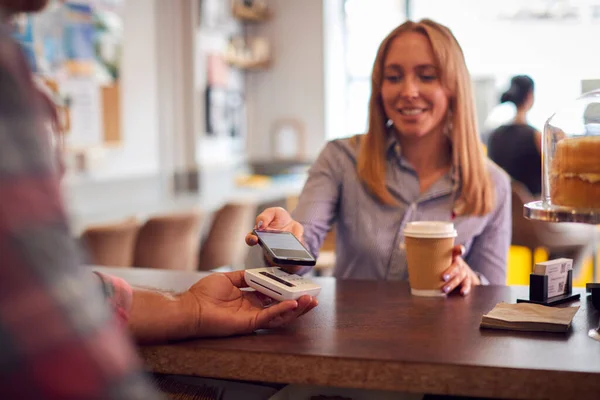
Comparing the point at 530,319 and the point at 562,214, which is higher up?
the point at 562,214

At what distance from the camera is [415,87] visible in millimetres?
2256

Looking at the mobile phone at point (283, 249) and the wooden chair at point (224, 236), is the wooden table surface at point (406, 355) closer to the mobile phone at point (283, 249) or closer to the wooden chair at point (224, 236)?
the mobile phone at point (283, 249)

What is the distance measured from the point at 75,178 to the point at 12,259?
4.53 m

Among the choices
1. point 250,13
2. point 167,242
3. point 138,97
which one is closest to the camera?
point 167,242

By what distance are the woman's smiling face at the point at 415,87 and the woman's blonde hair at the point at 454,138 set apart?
0.02 metres

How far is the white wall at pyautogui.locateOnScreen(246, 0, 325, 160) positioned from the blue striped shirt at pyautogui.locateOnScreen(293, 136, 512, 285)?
561 centimetres

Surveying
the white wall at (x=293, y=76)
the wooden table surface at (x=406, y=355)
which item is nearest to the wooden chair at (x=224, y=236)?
the white wall at (x=293, y=76)

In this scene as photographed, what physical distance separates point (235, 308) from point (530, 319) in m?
0.52

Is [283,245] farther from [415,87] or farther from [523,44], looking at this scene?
[523,44]

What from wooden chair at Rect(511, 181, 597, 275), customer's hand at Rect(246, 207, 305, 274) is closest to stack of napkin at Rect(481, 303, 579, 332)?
customer's hand at Rect(246, 207, 305, 274)

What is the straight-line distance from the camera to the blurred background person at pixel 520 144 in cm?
504

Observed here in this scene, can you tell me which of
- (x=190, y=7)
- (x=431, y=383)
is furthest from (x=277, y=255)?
(x=190, y=7)

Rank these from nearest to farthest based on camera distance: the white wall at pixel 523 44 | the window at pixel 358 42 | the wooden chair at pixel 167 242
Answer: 1. the wooden chair at pixel 167 242
2. the white wall at pixel 523 44
3. the window at pixel 358 42

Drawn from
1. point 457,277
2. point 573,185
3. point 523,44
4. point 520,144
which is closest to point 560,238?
point 520,144
